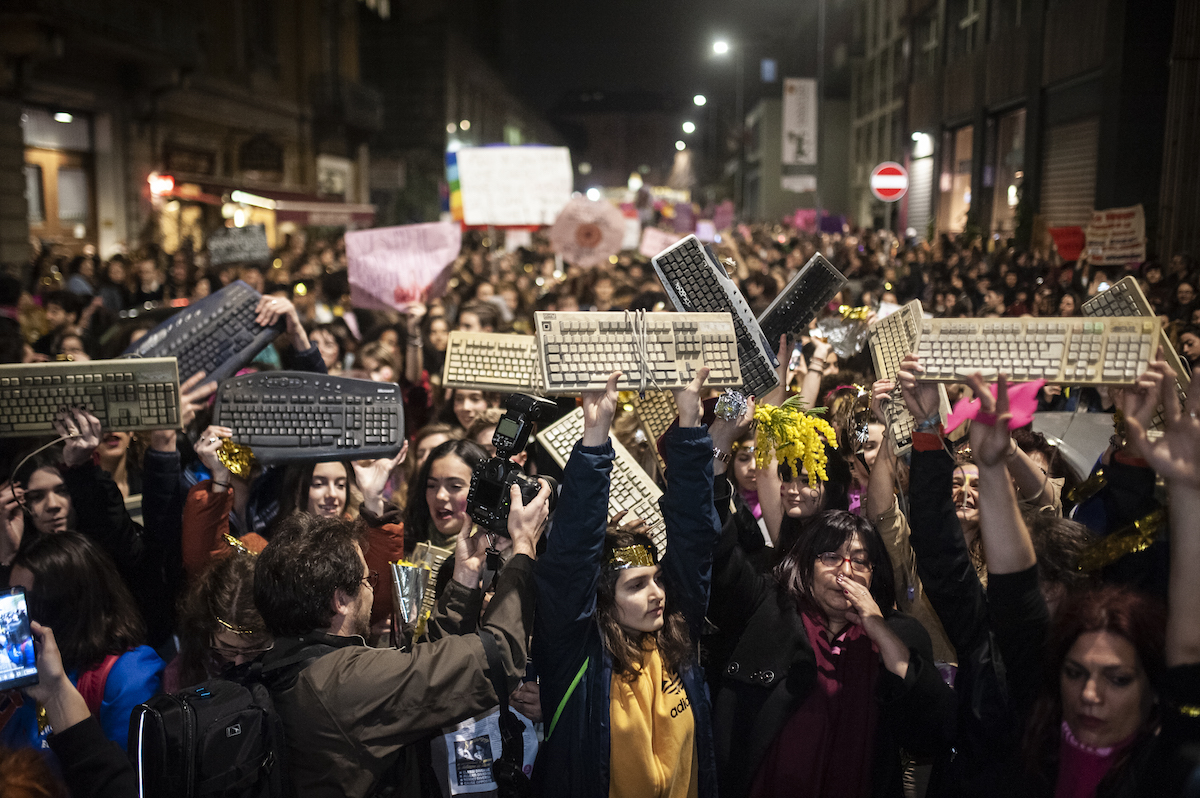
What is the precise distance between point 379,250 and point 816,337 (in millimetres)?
3562

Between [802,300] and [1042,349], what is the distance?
131 cm

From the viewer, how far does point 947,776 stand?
8.89 feet

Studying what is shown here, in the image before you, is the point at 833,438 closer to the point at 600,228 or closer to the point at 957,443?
the point at 957,443

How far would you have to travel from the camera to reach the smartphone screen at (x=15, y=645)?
229cm

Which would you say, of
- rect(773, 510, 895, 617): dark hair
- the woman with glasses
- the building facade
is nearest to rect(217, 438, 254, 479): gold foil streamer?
the woman with glasses

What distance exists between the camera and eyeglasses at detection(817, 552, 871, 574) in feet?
9.90

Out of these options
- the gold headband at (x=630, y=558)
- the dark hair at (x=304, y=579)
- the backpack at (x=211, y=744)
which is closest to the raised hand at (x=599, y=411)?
the gold headband at (x=630, y=558)

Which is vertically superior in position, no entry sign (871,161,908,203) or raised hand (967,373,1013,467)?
no entry sign (871,161,908,203)

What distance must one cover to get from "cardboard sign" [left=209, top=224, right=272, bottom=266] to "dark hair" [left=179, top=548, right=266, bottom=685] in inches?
335

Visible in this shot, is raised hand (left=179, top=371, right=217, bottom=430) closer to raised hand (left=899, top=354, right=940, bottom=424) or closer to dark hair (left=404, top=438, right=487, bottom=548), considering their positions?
dark hair (left=404, top=438, right=487, bottom=548)

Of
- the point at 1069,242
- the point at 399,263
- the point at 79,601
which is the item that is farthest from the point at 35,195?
the point at 79,601

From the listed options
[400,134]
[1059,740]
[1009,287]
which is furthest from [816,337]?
[400,134]

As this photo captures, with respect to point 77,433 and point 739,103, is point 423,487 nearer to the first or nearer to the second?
point 77,433

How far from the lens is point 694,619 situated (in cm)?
296
